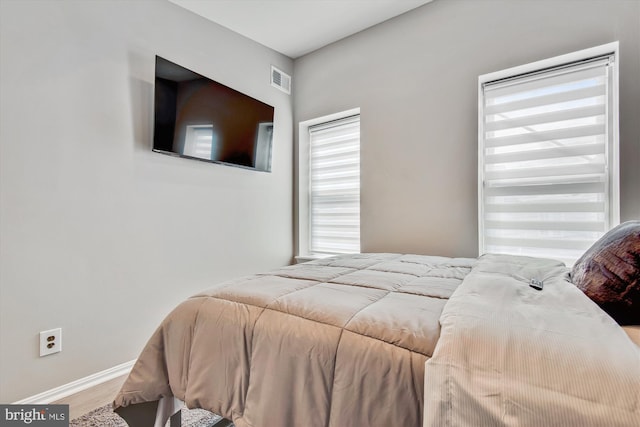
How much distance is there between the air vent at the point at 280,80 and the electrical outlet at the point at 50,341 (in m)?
2.72

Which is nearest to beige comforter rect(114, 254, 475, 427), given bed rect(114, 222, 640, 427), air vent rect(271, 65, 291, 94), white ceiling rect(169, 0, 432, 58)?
bed rect(114, 222, 640, 427)

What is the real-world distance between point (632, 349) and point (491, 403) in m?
0.31

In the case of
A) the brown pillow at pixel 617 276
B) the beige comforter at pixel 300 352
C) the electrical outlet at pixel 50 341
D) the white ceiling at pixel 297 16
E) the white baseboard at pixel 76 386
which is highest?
the white ceiling at pixel 297 16

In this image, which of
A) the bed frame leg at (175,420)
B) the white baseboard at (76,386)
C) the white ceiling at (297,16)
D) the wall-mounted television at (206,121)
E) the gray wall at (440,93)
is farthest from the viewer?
the white ceiling at (297,16)

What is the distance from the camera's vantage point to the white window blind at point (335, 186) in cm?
311

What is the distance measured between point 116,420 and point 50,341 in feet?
2.05

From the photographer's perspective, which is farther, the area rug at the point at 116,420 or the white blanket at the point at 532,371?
the area rug at the point at 116,420

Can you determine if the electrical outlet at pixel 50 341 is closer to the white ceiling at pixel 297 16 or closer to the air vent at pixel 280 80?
the white ceiling at pixel 297 16

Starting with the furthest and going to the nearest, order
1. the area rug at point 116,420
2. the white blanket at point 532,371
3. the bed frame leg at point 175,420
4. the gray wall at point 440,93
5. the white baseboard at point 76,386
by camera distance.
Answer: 1. the gray wall at point 440,93
2. the white baseboard at point 76,386
3. the area rug at point 116,420
4. the bed frame leg at point 175,420
5. the white blanket at point 532,371

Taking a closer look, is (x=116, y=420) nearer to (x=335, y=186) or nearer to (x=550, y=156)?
(x=335, y=186)

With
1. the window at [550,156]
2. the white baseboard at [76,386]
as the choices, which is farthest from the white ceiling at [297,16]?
the white baseboard at [76,386]

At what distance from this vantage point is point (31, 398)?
66.0 inches

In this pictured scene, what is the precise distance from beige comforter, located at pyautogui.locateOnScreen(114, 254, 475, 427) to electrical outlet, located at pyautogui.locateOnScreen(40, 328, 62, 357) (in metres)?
0.96

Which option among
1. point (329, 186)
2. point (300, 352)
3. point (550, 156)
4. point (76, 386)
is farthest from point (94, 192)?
point (550, 156)
